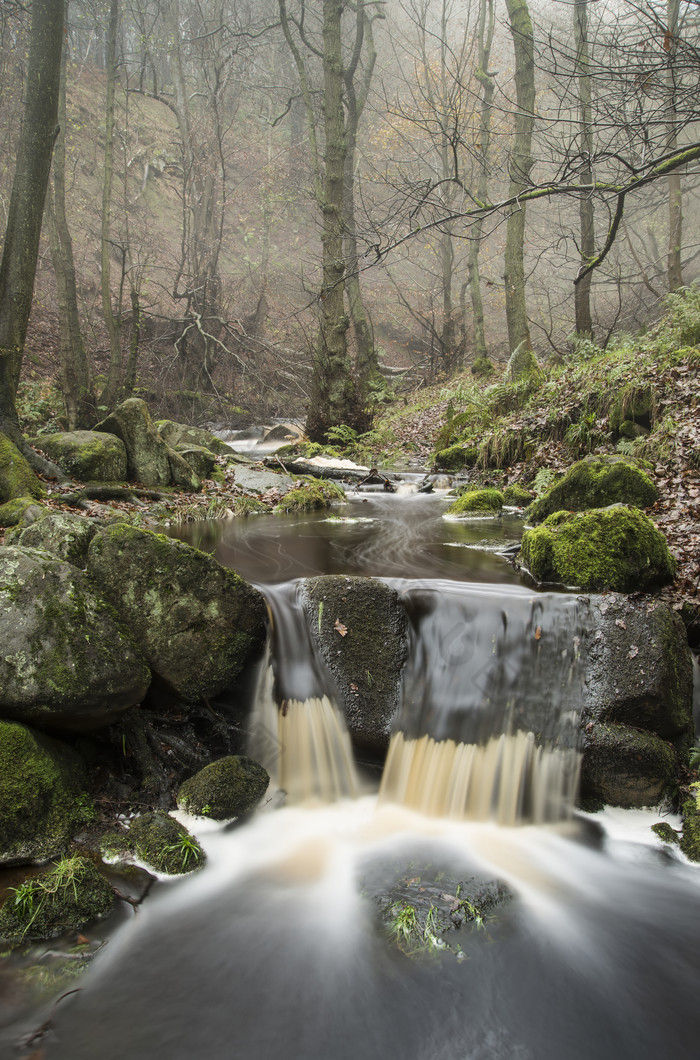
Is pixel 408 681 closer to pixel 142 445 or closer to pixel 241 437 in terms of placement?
pixel 142 445

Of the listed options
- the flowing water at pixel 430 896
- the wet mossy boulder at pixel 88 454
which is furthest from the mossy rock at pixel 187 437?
the flowing water at pixel 430 896

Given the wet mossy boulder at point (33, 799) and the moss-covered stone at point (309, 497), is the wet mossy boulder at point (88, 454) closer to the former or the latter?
the moss-covered stone at point (309, 497)

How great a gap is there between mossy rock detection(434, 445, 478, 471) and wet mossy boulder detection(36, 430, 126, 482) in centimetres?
633

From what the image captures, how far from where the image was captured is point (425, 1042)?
9.08ft

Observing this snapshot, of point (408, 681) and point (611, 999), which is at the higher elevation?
point (408, 681)

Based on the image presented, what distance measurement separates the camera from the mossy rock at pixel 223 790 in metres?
4.14

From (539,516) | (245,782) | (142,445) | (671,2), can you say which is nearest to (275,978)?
(245,782)

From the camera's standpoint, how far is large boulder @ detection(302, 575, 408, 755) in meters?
4.77

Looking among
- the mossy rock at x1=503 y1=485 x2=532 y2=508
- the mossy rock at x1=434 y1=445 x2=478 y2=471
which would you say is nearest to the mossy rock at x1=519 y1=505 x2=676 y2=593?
the mossy rock at x1=503 y1=485 x2=532 y2=508

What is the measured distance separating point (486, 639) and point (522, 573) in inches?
44.3

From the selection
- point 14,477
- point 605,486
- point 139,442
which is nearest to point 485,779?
point 605,486

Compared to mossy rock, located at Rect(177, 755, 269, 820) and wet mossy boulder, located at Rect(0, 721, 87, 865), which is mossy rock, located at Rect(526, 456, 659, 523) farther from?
wet mossy boulder, located at Rect(0, 721, 87, 865)

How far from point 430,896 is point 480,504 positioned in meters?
6.29

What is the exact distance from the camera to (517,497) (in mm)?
9766
